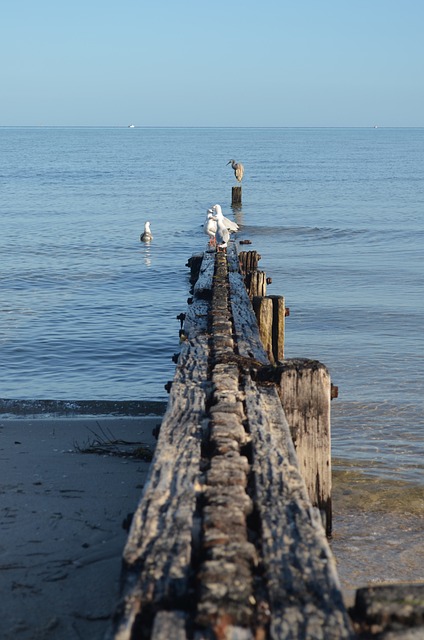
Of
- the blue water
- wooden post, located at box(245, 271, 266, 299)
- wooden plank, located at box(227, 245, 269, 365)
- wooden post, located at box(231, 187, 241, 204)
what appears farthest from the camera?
wooden post, located at box(231, 187, 241, 204)

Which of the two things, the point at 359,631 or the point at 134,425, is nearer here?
the point at 359,631

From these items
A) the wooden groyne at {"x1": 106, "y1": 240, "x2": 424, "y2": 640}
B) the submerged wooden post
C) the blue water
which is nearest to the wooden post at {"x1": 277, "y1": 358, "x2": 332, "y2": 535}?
the wooden groyne at {"x1": 106, "y1": 240, "x2": 424, "y2": 640}

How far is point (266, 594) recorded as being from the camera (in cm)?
255

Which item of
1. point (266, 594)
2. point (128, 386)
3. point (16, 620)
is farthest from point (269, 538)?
point (128, 386)

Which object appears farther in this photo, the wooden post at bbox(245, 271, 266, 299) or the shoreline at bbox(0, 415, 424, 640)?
the wooden post at bbox(245, 271, 266, 299)

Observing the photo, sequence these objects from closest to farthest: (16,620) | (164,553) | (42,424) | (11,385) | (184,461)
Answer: (164,553), (184,461), (16,620), (42,424), (11,385)

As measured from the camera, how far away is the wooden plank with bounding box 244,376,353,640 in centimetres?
236

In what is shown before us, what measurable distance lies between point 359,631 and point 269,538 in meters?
0.49

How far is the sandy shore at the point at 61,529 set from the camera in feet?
13.3

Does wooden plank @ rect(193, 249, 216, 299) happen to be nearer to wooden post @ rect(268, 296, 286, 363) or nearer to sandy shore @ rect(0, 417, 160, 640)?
wooden post @ rect(268, 296, 286, 363)

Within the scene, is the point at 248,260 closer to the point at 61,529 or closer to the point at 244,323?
the point at 244,323

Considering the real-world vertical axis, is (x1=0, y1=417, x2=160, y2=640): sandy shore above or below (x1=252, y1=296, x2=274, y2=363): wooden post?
below

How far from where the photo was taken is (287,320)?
13.8 metres

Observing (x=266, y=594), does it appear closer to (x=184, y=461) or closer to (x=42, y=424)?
(x=184, y=461)
